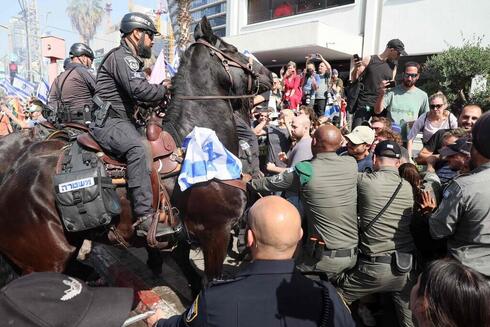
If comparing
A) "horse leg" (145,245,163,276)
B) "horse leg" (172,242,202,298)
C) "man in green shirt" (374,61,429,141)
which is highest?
"man in green shirt" (374,61,429,141)

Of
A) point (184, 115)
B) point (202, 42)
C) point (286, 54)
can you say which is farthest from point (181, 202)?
point (286, 54)

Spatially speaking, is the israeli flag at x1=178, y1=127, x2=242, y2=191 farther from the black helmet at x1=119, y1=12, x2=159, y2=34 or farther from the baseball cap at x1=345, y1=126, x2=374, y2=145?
the baseball cap at x1=345, y1=126, x2=374, y2=145

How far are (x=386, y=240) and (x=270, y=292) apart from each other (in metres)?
1.83

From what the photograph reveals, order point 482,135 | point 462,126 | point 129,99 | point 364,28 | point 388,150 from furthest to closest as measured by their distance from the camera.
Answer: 1. point 364,28
2. point 462,126
3. point 129,99
4. point 388,150
5. point 482,135

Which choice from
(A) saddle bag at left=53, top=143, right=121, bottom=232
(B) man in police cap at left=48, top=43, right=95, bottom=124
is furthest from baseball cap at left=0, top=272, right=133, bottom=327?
(B) man in police cap at left=48, top=43, right=95, bottom=124

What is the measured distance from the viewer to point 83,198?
2752 millimetres

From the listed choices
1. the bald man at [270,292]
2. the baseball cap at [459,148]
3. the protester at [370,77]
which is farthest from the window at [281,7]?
the bald man at [270,292]

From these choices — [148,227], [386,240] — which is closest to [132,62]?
[148,227]

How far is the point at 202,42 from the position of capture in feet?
11.8

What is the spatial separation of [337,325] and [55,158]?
9.18ft

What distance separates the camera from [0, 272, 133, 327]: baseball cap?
1164 mm

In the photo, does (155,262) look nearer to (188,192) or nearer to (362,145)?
(188,192)

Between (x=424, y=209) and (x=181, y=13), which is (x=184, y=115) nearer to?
(x=424, y=209)

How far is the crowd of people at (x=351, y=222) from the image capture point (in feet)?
4.59
